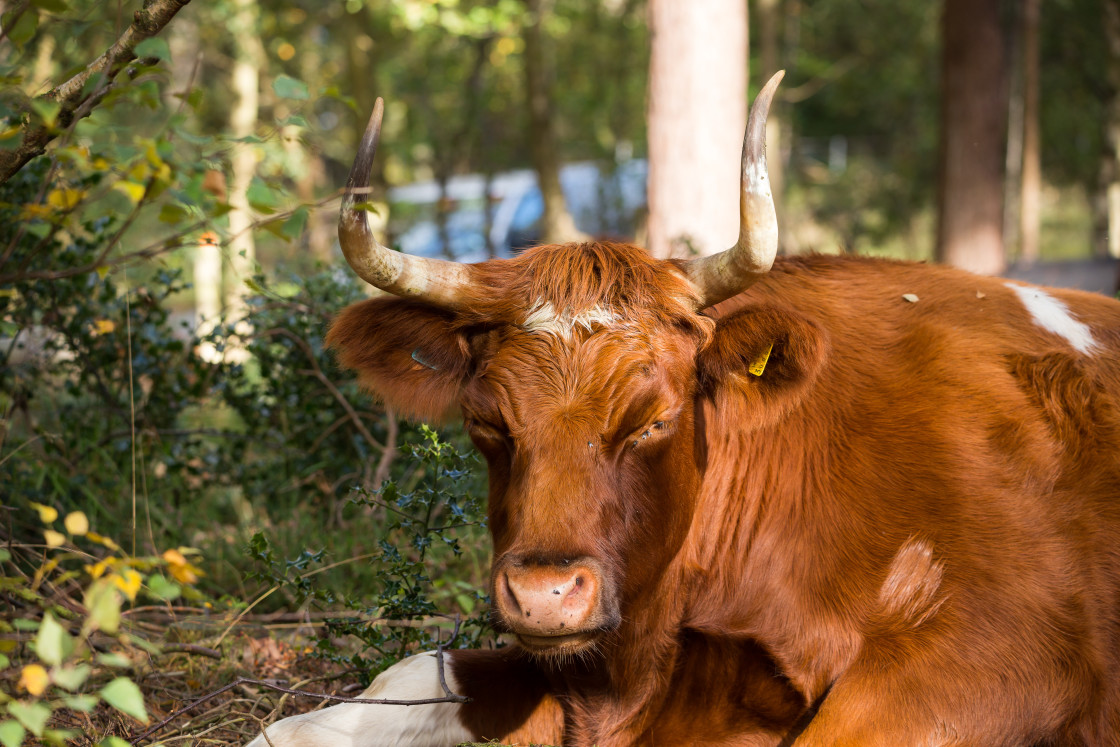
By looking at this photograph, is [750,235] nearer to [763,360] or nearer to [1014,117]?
[763,360]

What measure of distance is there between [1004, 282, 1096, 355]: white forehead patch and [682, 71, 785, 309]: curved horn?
1357mm

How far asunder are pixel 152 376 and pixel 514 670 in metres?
3.33

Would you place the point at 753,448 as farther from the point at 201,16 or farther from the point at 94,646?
the point at 201,16

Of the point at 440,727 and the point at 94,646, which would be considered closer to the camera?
the point at 440,727

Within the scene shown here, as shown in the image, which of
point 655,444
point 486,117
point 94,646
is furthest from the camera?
point 486,117

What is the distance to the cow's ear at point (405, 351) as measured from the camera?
3.34 m

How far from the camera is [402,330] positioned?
3.37 m

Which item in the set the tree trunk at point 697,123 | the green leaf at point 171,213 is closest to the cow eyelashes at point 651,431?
the green leaf at point 171,213

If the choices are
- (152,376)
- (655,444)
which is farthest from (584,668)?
(152,376)

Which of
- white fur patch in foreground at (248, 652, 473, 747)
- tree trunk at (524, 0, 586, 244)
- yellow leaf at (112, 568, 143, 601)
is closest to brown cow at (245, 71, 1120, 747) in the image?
white fur patch in foreground at (248, 652, 473, 747)

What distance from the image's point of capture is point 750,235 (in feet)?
9.70

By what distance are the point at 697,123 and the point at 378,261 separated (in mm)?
4662

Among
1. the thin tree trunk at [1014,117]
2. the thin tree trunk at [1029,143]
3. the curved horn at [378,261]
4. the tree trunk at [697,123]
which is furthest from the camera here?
the thin tree trunk at [1014,117]

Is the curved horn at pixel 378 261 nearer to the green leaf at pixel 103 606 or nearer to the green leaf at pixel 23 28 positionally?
the green leaf at pixel 23 28
